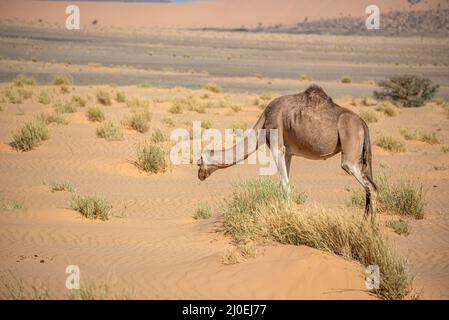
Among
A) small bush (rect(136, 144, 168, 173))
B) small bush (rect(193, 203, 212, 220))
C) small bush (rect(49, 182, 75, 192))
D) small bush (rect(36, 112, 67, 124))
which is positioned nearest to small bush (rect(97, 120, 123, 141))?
small bush (rect(36, 112, 67, 124))

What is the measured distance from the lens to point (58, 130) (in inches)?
769

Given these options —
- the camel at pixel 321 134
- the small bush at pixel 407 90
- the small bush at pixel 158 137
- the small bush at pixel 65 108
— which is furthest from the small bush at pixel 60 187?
the small bush at pixel 407 90

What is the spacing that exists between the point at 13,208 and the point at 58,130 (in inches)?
355

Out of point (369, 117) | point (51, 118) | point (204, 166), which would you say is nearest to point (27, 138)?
point (51, 118)

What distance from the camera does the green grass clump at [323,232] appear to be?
656cm

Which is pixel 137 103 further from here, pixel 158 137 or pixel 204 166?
pixel 204 166

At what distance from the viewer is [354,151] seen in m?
8.86

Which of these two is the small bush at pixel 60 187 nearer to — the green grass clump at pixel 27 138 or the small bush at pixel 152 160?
the small bush at pixel 152 160

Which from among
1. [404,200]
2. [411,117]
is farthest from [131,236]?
[411,117]

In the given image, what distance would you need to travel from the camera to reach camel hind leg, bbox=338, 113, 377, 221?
882 centimetres

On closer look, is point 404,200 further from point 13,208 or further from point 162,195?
point 13,208

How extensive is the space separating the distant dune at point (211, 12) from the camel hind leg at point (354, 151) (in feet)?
444

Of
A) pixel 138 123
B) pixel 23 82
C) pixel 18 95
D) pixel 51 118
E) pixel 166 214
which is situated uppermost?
pixel 23 82

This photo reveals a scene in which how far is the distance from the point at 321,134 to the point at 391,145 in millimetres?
10834
